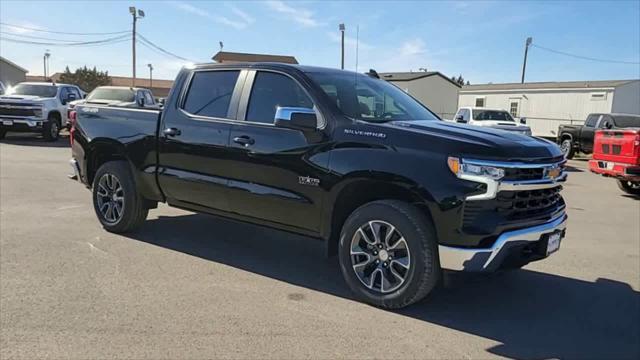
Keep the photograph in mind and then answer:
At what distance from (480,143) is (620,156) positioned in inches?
331

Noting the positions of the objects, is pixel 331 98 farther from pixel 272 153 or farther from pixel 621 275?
pixel 621 275

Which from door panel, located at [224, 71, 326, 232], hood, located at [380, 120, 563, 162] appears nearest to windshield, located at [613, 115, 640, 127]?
hood, located at [380, 120, 563, 162]

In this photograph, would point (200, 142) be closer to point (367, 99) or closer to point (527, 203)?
point (367, 99)

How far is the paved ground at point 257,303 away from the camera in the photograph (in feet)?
11.8

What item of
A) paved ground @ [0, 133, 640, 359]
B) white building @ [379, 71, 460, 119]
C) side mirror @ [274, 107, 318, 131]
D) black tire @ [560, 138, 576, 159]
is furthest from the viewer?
white building @ [379, 71, 460, 119]

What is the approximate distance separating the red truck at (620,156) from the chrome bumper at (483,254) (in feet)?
25.9

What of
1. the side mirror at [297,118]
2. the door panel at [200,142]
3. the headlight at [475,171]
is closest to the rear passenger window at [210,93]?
the door panel at [200,142]

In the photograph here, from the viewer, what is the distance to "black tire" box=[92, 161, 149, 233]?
20.0ft

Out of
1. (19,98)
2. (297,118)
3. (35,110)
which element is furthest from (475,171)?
(19,98)

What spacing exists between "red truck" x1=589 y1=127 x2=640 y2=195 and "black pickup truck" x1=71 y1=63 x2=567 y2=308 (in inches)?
279

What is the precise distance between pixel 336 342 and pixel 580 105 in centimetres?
3266

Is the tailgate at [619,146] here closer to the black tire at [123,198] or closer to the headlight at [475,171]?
the headlight at [475,171]

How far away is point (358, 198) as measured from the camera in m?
4.59

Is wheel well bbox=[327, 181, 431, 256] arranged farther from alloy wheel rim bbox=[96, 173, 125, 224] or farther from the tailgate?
the tailgate
